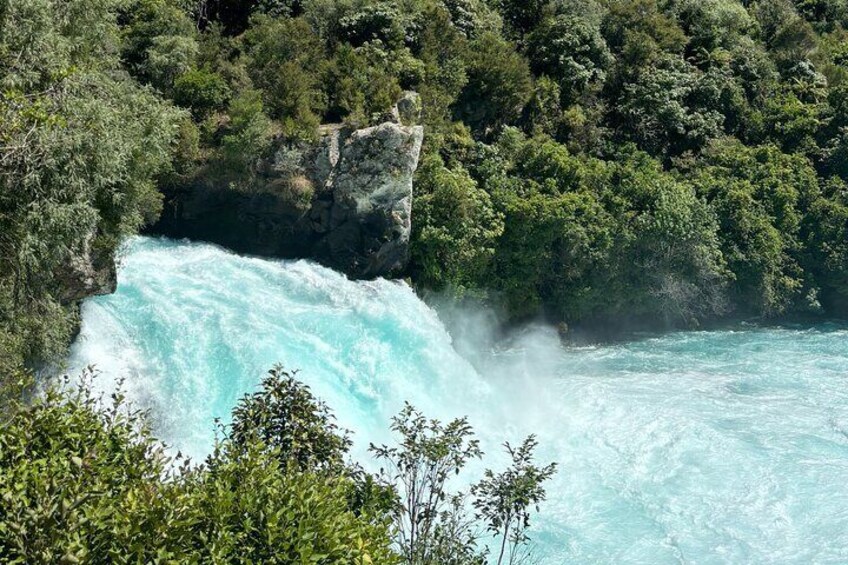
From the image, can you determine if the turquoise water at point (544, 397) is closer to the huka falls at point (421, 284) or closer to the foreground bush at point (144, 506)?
the huka falls at point (421, 284)

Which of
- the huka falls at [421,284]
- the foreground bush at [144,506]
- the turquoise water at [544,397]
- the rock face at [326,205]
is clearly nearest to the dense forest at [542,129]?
the huka falls at [421,284]

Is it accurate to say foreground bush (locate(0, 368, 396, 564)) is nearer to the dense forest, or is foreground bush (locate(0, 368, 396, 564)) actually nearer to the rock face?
the dense forest

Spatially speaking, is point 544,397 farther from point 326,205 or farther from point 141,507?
point 141,507

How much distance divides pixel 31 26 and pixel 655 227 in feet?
73.8

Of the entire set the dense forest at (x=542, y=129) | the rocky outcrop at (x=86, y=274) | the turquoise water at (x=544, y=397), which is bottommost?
the turquoise water at (x=544, y=397)

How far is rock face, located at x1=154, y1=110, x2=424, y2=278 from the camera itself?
82.5ft

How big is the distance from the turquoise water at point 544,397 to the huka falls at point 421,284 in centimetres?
10

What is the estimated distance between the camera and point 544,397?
2422 cm

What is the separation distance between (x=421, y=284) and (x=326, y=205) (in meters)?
4.33

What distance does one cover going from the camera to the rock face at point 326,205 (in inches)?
990

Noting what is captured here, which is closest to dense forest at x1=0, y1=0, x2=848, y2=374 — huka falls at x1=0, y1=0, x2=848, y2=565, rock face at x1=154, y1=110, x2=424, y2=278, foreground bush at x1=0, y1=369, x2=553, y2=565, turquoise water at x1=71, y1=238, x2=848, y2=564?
huka falls at x1=0, y1=0, x2=848, y2=565

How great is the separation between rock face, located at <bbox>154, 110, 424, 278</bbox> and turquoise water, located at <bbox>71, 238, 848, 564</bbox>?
99 centimetres

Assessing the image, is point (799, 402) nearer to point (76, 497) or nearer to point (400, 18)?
point (400, 18)

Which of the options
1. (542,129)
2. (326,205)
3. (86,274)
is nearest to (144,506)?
(86,274)
